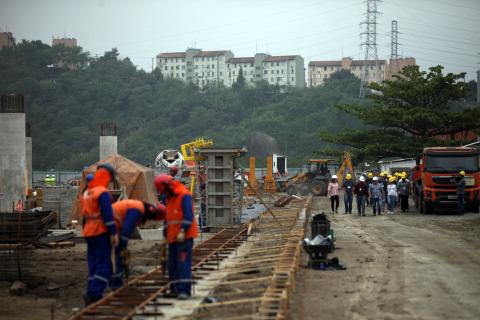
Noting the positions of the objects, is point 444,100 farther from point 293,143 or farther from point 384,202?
point 293,143

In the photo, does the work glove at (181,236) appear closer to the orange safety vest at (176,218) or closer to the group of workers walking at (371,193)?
the orange safety vest at (176,218)

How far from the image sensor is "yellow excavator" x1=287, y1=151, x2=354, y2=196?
54.8 meters

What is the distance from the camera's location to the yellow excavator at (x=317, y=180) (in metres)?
54.8

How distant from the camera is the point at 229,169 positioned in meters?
24.6

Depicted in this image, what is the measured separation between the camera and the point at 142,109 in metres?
136

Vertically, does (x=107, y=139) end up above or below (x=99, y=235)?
above

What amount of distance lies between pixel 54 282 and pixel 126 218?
4.61 meters

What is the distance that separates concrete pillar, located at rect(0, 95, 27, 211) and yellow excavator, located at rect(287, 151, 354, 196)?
972 inches

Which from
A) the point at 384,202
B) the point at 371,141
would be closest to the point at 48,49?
the point at 371,141

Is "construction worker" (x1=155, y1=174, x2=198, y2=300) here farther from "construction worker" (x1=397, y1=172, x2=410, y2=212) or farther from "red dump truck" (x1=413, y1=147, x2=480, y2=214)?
"construction worker" (x1=397, y1=172, x2=410, y2=212)

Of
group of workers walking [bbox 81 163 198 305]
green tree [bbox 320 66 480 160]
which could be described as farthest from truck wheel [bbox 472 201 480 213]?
group of workers walking [bbox 81 163 198 305]

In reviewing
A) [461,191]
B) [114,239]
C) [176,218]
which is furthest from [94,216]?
[461,191]

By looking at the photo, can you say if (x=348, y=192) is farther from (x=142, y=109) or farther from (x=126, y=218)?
(x=142, y=109)

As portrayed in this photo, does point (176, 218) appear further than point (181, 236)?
Yes
